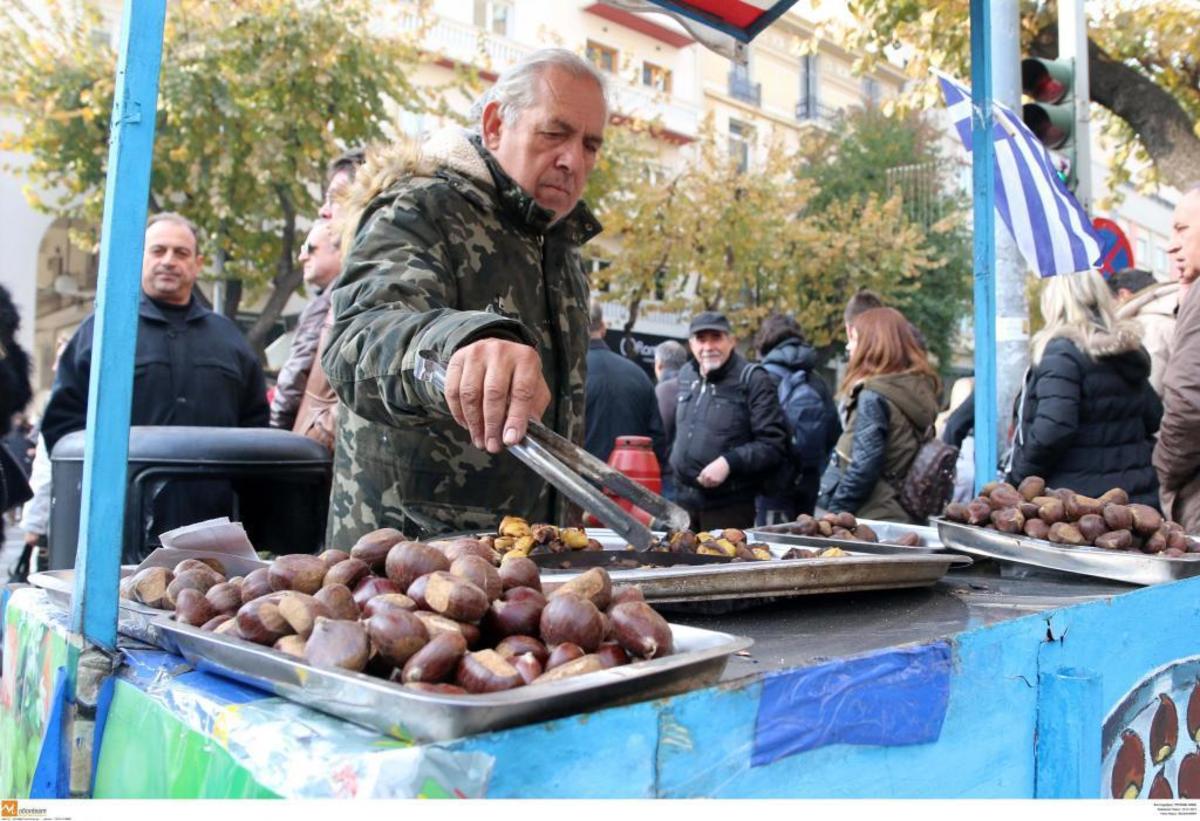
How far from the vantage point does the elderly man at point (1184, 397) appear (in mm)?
3311

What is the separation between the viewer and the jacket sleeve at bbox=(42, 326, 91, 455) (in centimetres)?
347

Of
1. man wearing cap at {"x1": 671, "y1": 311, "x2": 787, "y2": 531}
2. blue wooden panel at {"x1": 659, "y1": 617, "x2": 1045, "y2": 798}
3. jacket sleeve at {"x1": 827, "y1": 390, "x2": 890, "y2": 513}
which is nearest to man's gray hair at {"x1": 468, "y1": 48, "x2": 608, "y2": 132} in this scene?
blue wooden panel at {"x1": 659, "y1": 617, "x2": 1045, "y2": 798}

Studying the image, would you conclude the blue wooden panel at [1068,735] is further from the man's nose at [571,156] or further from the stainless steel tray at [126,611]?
the man's nose at [571,156]

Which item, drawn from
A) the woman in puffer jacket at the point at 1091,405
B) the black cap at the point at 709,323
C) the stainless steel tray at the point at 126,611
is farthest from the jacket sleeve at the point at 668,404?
the stainless steel tray at the point at 126,611

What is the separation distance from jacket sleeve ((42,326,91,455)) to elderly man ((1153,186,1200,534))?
3654mm

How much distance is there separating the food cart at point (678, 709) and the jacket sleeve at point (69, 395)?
211 cm

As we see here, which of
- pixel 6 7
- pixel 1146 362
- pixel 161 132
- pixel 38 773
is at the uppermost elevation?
pixel 6 7

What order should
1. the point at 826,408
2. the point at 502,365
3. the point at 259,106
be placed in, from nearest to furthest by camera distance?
the point at 502,365, the point at 826,408, the point at 259,106

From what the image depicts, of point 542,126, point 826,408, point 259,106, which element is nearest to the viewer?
point 542,126

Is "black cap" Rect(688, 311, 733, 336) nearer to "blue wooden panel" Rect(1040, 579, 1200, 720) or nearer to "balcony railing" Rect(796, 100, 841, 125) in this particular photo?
"blue wooden panel" Rect(1040, 579, 1200, 720)
